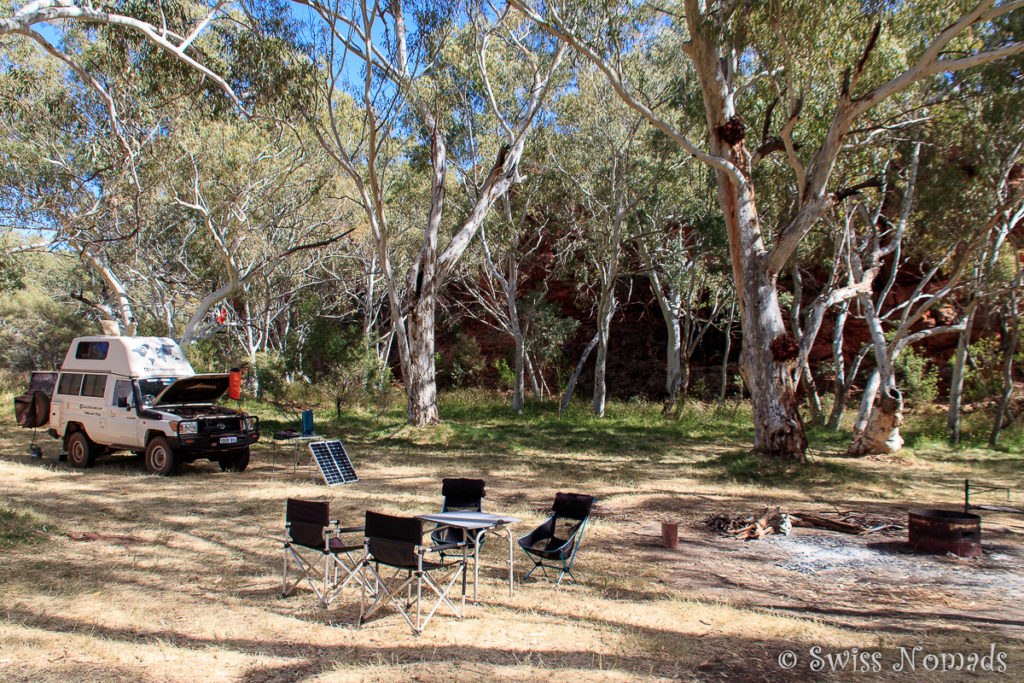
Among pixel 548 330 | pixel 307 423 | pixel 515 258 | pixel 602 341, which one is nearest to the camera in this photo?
pixel 307 423

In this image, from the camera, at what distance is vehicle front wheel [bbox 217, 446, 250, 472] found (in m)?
12.5

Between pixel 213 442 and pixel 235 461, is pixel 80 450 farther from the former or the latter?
pixel 213 442

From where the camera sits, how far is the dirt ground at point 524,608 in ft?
14.2

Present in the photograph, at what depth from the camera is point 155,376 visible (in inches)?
484

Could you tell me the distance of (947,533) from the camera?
7.02m

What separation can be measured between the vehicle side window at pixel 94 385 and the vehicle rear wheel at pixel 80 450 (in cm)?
73

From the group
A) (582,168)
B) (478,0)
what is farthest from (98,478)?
(582,168)

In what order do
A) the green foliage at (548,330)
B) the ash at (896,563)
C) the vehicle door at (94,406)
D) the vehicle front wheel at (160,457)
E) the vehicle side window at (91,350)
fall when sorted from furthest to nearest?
the green foliage at (548,330) < the vehicle side window at (91,350) < the vehicle door at (94,406) < the vehicle front wheel at (160,457) < the ash at (896,563)

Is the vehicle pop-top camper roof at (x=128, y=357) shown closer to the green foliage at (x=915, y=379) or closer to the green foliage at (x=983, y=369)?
the green foliage at (x=915, y=379)

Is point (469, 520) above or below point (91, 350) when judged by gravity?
below

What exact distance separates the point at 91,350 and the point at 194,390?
222 centimetres

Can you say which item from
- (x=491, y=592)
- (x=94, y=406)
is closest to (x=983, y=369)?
(x=491, y=592)

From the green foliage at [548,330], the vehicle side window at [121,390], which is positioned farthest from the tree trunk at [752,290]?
the green foliage at [548,330]

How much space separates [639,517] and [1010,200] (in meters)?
10.1
